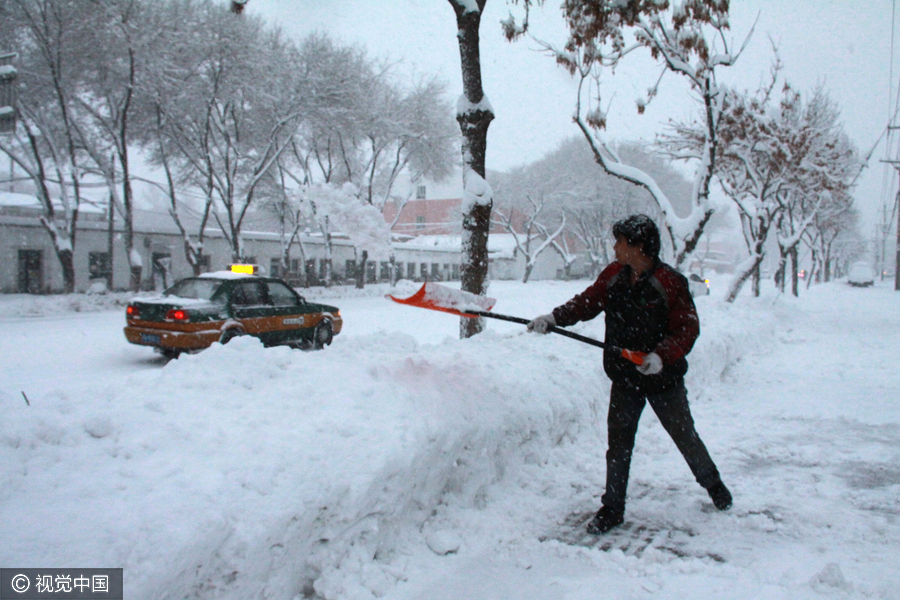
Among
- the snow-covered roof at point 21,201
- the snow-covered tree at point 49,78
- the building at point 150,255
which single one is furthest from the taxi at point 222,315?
the snow-covered roof at point 21,201

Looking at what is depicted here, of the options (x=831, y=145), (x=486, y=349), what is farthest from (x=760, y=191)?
(x=486, y=349)

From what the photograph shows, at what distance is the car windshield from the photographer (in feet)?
27.9

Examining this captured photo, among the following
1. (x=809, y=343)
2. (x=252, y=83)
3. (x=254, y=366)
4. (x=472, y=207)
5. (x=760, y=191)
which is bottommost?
(x=809, y=343)

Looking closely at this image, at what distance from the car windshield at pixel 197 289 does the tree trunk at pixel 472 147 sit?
3941mm

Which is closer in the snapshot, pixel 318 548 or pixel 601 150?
pixel 318 548

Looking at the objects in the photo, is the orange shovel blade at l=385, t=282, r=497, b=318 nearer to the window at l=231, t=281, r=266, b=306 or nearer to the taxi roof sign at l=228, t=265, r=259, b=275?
the window at l=231, t=281, r=266, b=306

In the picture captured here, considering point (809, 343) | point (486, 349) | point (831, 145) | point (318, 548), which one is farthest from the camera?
point (831, 145)

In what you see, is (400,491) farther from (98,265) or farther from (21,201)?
(21,201)

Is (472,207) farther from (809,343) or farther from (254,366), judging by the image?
(809,343)

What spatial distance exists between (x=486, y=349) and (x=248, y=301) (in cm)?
472

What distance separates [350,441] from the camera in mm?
2906

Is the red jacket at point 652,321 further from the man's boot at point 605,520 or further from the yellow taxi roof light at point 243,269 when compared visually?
the yellow taxi roof light at point 243,269

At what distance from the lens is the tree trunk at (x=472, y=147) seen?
720 cm

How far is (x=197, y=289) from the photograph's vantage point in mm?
8602
